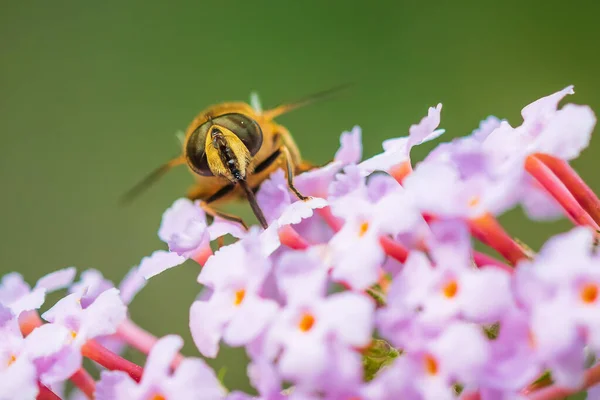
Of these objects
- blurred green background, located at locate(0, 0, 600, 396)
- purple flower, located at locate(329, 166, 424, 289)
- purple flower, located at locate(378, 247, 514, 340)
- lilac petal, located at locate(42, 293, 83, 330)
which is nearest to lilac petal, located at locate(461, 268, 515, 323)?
purple flower, located at locate(378, 247, 514, 340)

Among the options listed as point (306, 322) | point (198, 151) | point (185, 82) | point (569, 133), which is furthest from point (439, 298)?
point (185, 82)

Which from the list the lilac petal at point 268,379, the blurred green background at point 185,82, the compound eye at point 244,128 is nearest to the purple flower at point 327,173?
the compound eye at point 244,128

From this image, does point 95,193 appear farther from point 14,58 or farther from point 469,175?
point 469,175

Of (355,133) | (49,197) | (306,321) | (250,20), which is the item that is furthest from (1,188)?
(306,321)

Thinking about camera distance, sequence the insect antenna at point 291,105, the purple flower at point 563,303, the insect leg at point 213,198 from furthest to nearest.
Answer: the insect antenna at point 291,105
the insect leg at point 213,198
the purple flower at point 563,303

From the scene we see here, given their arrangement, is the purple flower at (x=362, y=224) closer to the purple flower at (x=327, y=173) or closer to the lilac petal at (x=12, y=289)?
the purple flower at (x=327, y=173)

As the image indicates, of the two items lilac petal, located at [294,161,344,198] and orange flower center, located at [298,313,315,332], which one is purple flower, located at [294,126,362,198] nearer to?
lilac petal, located at [294,161,344,198]
